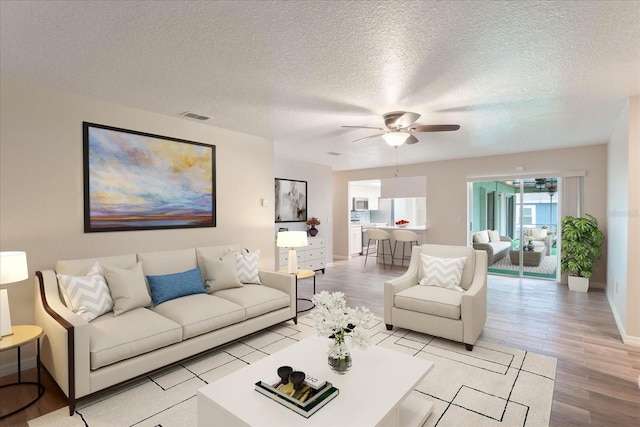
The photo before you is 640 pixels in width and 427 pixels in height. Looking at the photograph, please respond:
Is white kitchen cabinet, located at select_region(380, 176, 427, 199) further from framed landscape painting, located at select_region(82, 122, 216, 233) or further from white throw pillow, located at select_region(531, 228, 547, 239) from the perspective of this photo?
framed landscape painting, located at select_region(82, 122, 216, 233)

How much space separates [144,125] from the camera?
12.2 ft

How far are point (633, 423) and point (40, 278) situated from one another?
14.9 ft

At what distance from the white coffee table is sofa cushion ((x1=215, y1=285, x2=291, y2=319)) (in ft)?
3.66

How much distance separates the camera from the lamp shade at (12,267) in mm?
2332

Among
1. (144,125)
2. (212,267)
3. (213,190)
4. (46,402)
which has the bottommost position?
(46,402)

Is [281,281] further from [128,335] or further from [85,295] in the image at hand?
[85,295]

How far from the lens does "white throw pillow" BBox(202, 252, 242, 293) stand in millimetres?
3660

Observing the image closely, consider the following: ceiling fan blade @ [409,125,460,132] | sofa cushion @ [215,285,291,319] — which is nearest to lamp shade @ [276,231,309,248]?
sofa cushion @ [215,285,291,319]

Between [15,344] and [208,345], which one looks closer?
[15,344]

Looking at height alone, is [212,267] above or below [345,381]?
above

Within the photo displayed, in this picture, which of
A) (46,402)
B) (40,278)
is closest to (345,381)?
(46,402)

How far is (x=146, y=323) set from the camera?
106 inches

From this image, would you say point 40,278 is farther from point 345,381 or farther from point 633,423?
point 633,423

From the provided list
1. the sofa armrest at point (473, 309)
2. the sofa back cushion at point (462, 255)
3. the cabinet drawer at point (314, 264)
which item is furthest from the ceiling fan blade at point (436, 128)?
the cabinet drawer at point (314, 264)
